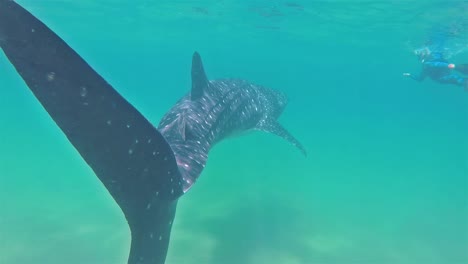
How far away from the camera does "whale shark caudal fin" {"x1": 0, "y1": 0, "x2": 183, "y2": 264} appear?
91.7 inches

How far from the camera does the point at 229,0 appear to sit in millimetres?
25875

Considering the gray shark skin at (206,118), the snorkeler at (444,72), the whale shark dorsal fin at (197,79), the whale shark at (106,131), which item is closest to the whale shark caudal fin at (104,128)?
the whale shark at (106,131)

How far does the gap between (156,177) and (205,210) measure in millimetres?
9358

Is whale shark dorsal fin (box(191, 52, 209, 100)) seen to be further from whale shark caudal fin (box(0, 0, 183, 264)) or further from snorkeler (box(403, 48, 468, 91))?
snorkeler (box(403, 48, 468, 91))

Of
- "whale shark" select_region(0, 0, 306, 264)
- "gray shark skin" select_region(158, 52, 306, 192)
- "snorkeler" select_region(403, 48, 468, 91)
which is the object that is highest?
"snorkeler" select_region(403, 48, 468, 91)

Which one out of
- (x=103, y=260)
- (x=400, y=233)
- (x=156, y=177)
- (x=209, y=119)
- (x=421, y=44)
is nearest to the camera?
(x=156, y=177)

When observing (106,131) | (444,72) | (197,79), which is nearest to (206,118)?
(197,79)

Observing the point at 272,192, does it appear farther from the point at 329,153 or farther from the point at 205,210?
the point at 329,153

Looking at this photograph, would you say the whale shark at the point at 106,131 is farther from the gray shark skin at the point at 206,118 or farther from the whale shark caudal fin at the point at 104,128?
the gray shark skin at the point at 206,118

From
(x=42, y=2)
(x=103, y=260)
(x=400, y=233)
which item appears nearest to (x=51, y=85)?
(x=103, y=260)

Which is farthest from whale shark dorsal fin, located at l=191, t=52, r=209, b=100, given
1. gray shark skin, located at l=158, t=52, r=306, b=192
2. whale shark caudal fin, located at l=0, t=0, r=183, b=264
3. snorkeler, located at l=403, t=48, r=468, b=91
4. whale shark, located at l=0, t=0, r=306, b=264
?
snorkeler, located at l=403, t=48, r=468, b=91

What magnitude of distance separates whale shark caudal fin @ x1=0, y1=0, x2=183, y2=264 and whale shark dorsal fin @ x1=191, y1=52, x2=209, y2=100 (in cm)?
374

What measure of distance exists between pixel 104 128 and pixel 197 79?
15.6 ft

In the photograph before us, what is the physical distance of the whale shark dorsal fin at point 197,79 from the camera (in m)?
7.12
